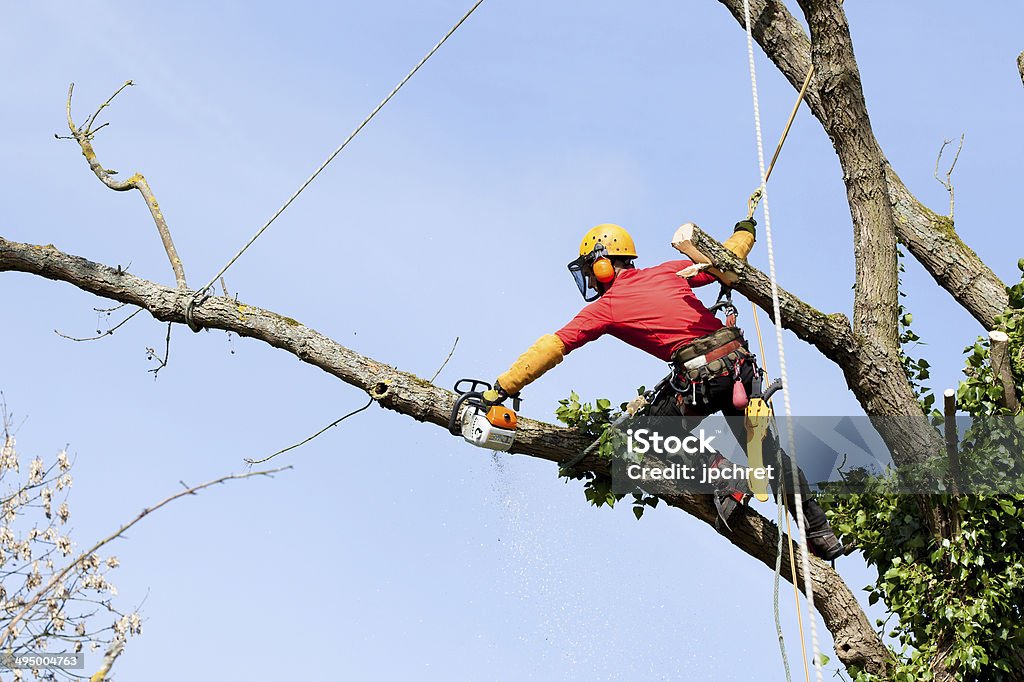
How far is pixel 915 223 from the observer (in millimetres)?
8258

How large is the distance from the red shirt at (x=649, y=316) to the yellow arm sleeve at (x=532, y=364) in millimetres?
104

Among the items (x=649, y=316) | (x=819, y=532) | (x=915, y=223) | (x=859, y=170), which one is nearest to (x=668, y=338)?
(x=649, y=316)

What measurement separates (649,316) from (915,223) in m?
2.56

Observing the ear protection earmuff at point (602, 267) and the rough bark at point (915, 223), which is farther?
the rough bark at point (915, 223)

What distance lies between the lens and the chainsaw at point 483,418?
6621mm

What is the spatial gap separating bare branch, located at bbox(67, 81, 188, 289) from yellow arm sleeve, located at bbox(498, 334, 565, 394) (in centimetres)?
264

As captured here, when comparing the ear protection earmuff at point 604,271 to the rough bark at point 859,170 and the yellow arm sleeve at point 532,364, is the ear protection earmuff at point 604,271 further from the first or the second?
the rough bark at point 859,170

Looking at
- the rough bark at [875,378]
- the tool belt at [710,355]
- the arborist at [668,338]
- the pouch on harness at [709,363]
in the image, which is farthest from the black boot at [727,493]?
the rough bark at [875,378]

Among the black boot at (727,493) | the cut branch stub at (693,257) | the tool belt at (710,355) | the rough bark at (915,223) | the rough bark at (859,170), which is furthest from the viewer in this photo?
the rough bark at (915,223)

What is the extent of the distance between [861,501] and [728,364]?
1.52 meters

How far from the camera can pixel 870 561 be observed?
7.39 metres

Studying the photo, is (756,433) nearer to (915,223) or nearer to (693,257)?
(693,257)

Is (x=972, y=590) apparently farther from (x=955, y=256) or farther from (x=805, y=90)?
(x=805, y=90)

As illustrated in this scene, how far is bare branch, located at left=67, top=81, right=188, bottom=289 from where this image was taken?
830 centimetres
